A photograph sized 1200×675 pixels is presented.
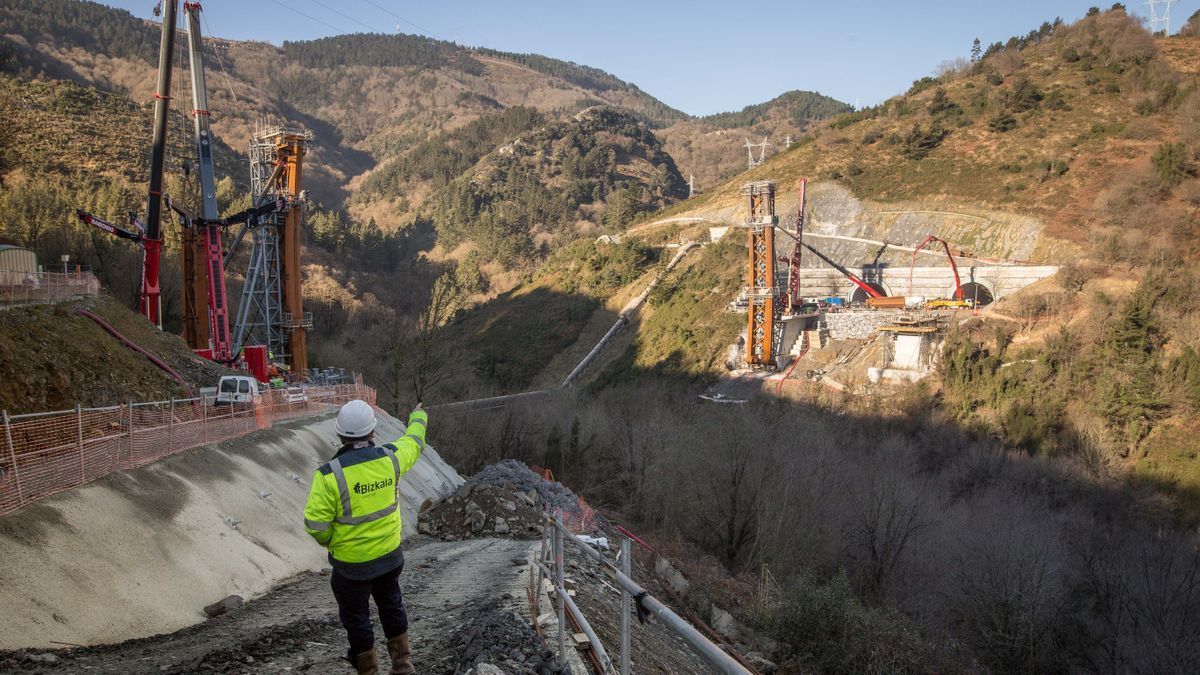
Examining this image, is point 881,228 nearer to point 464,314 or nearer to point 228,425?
point 464,314

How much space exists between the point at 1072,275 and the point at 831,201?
22.1 m

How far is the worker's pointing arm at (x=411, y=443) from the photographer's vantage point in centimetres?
473

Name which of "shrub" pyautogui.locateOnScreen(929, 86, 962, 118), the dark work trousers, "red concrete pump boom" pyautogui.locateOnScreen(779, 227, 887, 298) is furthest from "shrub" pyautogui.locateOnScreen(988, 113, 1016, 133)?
the dark work trousers

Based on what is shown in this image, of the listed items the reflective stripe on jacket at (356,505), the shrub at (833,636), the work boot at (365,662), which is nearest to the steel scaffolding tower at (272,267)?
the shrub at (833,636)

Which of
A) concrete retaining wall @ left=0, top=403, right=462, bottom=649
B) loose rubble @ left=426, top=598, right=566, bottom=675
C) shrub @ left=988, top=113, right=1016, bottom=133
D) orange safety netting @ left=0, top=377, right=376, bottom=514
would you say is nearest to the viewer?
loose rubble @ left=426, top=598, right=566, bottom=675

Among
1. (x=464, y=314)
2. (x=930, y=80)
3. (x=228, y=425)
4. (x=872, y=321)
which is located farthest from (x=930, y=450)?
(x=930, y=80)

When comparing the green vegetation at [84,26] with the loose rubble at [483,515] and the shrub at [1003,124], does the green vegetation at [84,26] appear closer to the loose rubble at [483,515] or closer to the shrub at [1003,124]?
the shrub at [1003,124]

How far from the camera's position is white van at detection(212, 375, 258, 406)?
663 inches

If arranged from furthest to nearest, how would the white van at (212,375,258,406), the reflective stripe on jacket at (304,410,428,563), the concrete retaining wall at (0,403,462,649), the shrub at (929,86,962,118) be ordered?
the shrub at (929,86,962,118) < the white van at (212,375,258,406) < the concrete retaining wall at (0,403,462,649) < the reflective stripe on jacket at (304,410,428,563)

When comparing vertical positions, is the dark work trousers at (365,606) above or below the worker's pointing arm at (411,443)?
below

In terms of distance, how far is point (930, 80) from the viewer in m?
76.4

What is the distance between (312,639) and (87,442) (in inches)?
191

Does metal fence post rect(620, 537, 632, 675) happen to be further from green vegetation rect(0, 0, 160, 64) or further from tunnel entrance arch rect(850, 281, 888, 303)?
green vegetation rect(0, 0, 160, 64)

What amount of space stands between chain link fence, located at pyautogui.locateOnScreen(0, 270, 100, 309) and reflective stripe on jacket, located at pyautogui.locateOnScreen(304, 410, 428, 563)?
50.6ft
